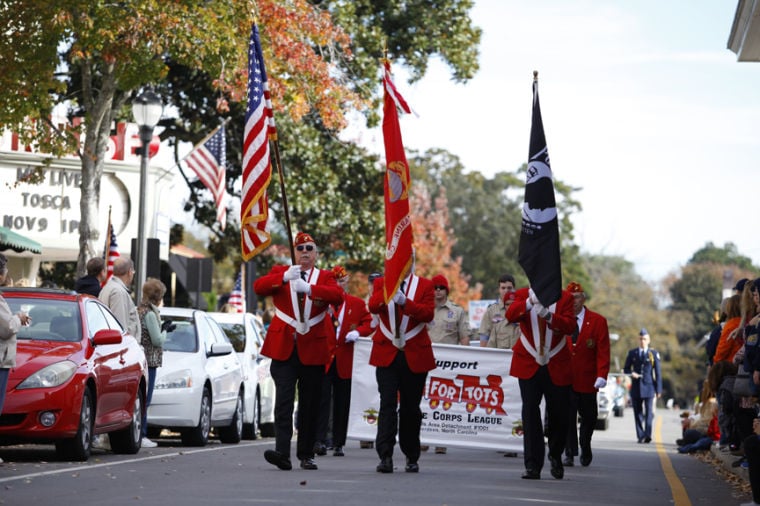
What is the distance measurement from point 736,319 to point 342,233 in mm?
20853

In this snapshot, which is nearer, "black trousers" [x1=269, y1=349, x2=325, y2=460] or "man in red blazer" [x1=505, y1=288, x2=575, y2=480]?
"black trousers" [x1=269, y1=349, x2=325, y2=460]

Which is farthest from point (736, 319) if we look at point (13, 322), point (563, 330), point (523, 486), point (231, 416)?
point (13, 322)

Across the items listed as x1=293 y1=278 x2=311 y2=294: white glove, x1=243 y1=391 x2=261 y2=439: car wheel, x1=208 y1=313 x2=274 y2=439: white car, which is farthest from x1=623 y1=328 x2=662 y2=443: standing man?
x1=293 y1=278 x2=311 y2=294: white glove

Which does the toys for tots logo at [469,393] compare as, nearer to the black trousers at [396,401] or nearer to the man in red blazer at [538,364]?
the man in red blazer at [538,364]

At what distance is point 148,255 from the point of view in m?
23.0

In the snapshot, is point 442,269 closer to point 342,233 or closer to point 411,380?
point 342,233

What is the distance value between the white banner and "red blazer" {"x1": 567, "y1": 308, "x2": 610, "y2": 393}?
2.40 ft

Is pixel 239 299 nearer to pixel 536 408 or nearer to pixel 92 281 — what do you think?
pixel 92 281

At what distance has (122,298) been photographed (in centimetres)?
1614

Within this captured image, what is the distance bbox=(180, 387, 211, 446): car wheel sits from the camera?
17.9 meters

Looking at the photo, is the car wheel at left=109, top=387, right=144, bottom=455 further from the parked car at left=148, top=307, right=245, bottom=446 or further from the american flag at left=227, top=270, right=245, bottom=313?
the american flag at left=227, top=270, right=245, bottom=313

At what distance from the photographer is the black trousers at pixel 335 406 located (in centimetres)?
1725

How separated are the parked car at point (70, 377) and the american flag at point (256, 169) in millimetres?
1618

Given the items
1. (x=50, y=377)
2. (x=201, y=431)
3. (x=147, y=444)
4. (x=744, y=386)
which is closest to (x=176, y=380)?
(x=201, y=431)
